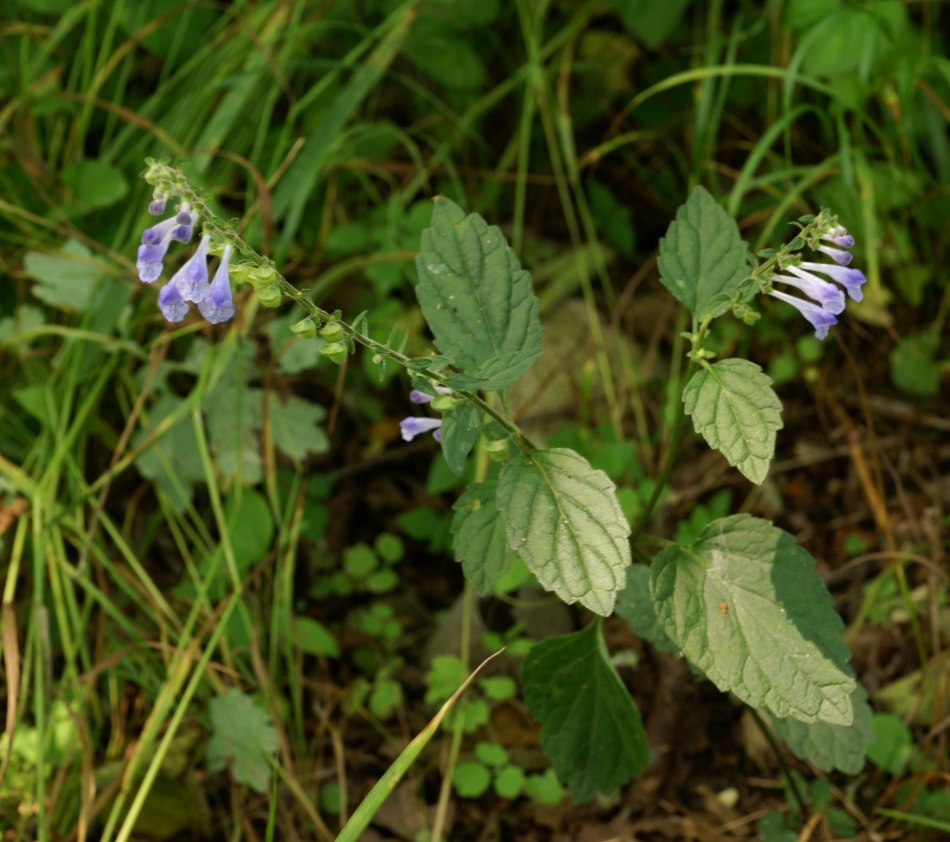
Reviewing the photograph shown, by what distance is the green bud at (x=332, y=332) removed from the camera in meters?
1.37

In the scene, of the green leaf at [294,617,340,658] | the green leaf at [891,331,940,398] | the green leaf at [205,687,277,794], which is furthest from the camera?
the green leaf at [891,331,940,398]

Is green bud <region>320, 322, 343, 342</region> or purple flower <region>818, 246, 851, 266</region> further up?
purple flower <region>818, 246, 851, 266</region>

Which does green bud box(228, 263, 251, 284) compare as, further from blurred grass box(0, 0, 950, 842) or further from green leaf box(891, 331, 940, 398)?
green leaf box(891, 331, 940, 398)

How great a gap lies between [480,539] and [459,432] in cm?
22

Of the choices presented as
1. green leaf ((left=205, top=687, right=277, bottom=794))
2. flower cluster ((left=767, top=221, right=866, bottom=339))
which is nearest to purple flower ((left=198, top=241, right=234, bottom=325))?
flower cluster ((left=767, top=221, right=866, bottom=339))

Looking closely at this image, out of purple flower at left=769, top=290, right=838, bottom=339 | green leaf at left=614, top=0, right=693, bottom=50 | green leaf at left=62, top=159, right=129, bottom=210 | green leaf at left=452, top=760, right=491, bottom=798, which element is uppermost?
green leaf at left=614, top=0, right=693, bottom=50

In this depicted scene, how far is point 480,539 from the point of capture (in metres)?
1.60

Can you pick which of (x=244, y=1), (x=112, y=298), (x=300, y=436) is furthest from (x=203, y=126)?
(x=300, y=436)

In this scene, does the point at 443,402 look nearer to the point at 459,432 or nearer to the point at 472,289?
the point at 459,432

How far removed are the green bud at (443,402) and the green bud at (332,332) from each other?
180 mm

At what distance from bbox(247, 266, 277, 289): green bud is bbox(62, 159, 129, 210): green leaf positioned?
1652 mm

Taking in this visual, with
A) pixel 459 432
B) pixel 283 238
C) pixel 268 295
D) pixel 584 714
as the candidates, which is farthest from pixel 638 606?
pixel 283 238

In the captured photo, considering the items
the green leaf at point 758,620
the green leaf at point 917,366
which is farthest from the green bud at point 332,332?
the green leaf at point 917,366

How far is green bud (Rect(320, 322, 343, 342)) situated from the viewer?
137 cm
